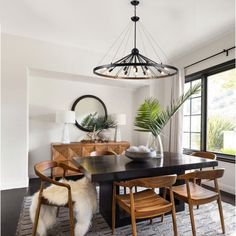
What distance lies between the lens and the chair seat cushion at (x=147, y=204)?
1677mm

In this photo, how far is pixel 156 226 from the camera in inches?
85.0

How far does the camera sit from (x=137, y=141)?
17.0 feet

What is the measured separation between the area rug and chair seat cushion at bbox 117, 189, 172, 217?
16.5 inches

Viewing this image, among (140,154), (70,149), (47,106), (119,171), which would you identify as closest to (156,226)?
(140,154)

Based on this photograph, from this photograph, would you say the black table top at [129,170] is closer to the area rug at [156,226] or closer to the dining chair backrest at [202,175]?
the dining chair backrest at [202,175]

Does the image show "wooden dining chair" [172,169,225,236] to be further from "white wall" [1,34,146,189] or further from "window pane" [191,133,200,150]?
"white wall" [1,34,146,189]

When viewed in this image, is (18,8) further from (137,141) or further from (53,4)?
(137,141)

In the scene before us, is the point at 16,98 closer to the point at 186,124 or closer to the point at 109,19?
the point at 109,19

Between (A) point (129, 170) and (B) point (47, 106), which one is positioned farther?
(B) point (47, 106)

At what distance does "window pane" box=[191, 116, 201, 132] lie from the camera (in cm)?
402

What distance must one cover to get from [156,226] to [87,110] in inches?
120

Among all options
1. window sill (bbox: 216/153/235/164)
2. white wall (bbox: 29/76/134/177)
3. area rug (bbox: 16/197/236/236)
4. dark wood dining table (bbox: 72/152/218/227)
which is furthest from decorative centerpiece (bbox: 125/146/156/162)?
white wall (bbox: 29/76/134/177)

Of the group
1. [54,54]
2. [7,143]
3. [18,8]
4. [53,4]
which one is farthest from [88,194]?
[54,54]

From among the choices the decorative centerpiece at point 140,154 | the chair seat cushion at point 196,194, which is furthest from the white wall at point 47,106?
the chair seat cushion at point 196,194
